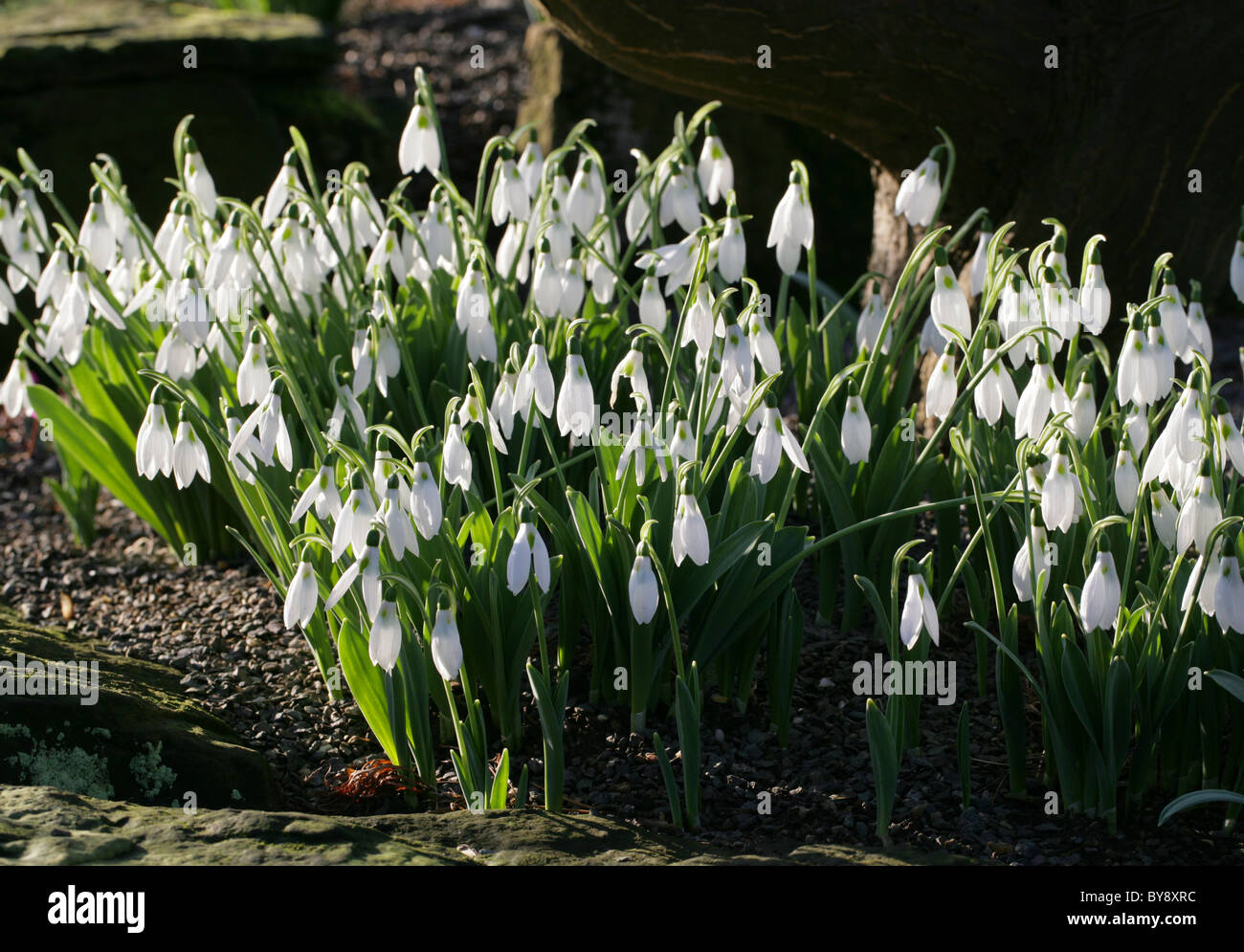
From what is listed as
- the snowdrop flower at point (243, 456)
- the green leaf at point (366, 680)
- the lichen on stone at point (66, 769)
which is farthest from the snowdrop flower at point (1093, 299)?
the lichen on stone at point (66, 769)

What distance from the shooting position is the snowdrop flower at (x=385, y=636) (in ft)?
7.14

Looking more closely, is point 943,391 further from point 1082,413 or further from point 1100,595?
point 1100,595

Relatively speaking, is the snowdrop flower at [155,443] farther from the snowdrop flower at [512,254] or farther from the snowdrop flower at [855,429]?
the snowdrop flower at [855,429]

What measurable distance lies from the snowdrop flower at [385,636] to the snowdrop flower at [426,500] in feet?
0.60

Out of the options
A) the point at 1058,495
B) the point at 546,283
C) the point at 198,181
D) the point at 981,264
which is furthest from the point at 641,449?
the point at 198,181

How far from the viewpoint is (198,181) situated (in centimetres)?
342

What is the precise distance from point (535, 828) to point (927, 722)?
Result: 993 mm

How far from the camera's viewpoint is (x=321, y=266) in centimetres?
344

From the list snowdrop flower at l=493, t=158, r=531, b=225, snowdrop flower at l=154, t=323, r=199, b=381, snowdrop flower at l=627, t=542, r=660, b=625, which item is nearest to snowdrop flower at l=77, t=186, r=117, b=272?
snowdrop flower at l=154, t=323, r=199, b=381

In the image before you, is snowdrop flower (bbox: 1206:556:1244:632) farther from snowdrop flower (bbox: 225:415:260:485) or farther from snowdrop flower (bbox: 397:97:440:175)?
snowdrop flower (bbox: 397:97:440:175)

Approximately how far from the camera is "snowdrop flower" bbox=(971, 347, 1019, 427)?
2.60m
